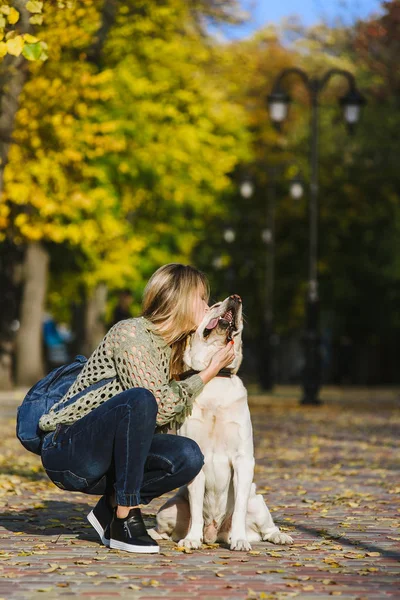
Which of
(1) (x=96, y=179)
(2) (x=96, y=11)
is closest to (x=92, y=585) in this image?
(2) (x=96, y=11)

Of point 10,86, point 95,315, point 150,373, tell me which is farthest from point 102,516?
point 95,315

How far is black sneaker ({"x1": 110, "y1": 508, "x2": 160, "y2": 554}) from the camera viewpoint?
7273 mm

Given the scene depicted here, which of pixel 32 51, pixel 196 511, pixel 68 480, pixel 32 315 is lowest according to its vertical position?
pixel 32 315

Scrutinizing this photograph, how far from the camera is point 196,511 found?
7.48 m

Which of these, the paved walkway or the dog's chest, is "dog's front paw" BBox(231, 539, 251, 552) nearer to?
the paved walkway

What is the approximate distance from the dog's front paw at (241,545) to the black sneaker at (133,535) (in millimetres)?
435

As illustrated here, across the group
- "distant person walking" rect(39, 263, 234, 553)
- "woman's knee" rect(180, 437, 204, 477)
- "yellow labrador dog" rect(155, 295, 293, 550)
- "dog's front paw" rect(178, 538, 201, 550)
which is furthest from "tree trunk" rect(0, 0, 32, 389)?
"dog's front paw" rect(178, 538, 201, 550)

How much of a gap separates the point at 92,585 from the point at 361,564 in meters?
1.55

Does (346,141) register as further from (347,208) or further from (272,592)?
(272,592)

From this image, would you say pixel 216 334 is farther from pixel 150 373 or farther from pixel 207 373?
pixel 150 373

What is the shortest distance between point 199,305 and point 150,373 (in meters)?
0.51

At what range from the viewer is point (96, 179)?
3053cm

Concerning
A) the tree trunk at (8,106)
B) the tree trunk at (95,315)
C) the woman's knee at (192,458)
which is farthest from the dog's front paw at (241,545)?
the tree trunk at (95,315)

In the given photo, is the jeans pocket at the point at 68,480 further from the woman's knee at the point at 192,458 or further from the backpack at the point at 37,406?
the woman's knee at the point at 192,458
